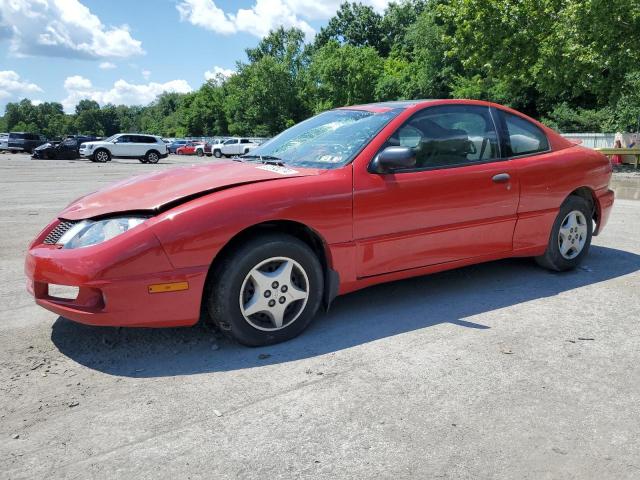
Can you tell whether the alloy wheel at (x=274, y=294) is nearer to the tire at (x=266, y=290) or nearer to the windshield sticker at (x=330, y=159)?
the tire at (x=266, y=290)

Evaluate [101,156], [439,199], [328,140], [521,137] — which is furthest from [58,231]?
[101,156]

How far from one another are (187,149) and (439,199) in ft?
168

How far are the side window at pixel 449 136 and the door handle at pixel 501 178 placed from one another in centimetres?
16

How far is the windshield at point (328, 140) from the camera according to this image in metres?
3.88

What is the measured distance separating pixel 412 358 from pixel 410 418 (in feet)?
2.22

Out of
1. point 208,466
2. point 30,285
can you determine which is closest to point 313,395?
point 208,466

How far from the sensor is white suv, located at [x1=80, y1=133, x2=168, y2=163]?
1229 inches

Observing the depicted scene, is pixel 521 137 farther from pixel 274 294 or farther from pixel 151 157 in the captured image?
pixel 151 157

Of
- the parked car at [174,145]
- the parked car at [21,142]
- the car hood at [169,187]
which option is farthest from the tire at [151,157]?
the car hood at [169,187]

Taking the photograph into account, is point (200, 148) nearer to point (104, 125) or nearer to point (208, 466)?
point (208, 466)

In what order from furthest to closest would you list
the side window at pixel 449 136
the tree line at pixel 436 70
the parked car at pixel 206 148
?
the parked car at pixel 206 148 < the tree line at pixel 436 70 < the side window at pixel 449 136

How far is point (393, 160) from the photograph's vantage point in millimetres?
3680

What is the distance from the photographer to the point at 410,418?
2592mm

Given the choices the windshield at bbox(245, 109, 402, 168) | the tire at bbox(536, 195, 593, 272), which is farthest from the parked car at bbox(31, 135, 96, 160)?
the tire at bbox(536, 195, 593, 272)
